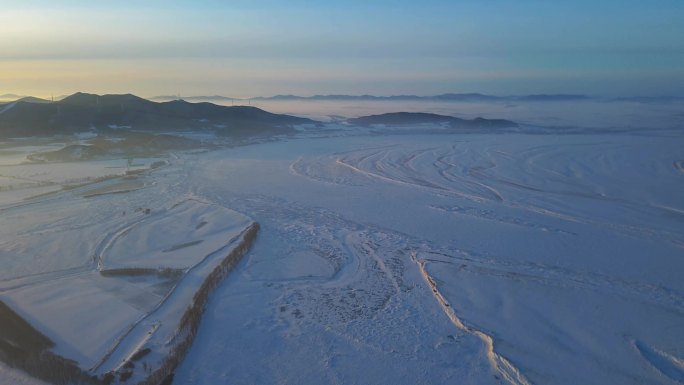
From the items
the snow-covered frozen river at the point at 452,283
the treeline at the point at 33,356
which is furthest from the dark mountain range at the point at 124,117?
the treeline at the point at 33,356

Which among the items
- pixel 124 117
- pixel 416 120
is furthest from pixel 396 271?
pixel 416 120

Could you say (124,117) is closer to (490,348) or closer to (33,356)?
(33,356)

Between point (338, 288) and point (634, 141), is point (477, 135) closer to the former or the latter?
point (634, 141)

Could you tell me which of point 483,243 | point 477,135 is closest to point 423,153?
point 477,135

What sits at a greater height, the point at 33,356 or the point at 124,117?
the point at 124,117

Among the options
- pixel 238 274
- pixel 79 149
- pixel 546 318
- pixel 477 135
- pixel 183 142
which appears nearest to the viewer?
pixel 546 318

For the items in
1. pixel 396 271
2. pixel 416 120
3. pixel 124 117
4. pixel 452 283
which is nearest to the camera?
pixel 452 283
